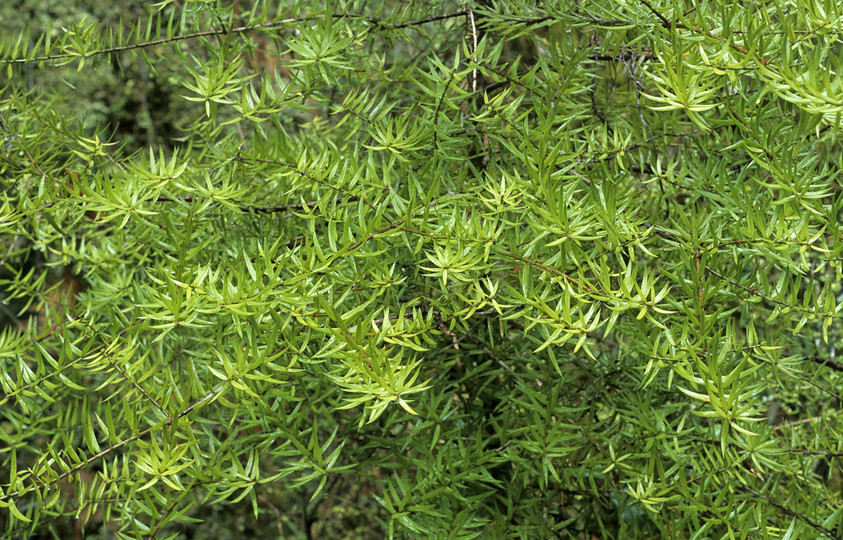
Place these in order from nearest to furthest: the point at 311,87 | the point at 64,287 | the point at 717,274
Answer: the point at 717,274 < the point at 311,87 < the point at 64,287

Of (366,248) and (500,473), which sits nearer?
(366,248)

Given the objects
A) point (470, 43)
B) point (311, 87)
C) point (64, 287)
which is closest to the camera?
point (311, 87)

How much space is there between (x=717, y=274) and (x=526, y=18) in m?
0.29

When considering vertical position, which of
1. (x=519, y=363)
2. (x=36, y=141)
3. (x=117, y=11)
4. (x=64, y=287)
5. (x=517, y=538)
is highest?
(x=36, y=141)

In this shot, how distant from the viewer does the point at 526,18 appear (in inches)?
25.6

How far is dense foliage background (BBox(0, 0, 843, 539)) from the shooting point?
1.60 ft

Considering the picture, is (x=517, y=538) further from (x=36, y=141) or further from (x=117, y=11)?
(x=117, y=11)

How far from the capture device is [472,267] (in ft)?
1.68

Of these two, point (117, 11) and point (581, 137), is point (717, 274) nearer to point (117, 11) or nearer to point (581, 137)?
point (581, 137)

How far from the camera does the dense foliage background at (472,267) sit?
0.49 m

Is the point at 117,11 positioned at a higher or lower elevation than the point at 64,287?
higher

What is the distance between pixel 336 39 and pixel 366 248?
19cm

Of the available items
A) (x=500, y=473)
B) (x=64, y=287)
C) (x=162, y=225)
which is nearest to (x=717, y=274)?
(x=500, y=473)

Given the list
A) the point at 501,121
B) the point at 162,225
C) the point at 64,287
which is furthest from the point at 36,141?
the point at 64,287
